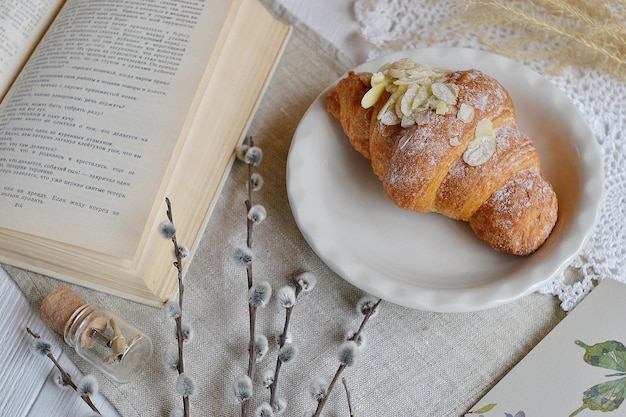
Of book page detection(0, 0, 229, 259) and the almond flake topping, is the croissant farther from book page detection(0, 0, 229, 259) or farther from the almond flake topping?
book page detection(0, 0, 229, 259)

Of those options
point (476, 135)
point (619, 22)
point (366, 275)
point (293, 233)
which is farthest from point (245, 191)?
point (619, 22)

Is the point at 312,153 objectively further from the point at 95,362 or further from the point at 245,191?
the point at 95,362

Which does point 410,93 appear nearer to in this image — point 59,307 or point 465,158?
point 465,158

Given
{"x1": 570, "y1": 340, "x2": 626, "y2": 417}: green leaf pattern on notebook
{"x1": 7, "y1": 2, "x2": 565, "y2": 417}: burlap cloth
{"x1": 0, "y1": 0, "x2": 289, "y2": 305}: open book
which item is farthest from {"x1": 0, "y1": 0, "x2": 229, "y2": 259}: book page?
{"x1": 570, "y1": 340, "x2": 626, "y2": 417}: green leaf pattern on notebook

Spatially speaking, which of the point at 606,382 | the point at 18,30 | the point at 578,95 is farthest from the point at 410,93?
the point at 18,30

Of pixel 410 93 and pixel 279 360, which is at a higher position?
pixel 410 93

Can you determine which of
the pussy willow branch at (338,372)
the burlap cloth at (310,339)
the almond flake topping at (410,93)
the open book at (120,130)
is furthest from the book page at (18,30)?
the pussy willow branch at (338,372)

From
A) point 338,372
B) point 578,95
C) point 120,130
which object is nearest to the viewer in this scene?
point 338,372

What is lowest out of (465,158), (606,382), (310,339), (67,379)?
(67,379)
